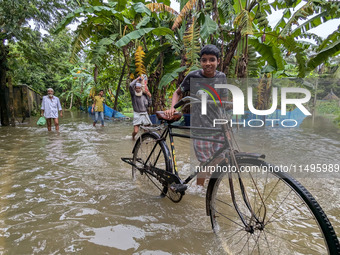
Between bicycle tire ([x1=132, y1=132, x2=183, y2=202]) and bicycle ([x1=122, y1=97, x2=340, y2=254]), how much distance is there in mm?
12

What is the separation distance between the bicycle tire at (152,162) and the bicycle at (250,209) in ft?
0.04

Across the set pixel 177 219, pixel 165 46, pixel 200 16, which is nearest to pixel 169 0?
pixel 165 46

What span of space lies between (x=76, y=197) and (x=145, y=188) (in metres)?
0.89

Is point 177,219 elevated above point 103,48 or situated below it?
below

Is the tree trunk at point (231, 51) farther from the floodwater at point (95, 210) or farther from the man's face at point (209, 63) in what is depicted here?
the man's face at point (209, 63)

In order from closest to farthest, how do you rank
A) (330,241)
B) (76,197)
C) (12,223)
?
(330,241) → (12,223) → (76,197)

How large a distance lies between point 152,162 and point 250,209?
1.49 meters

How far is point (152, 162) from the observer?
3023mm

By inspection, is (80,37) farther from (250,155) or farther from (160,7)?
(250,155)

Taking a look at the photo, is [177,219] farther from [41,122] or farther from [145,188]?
[41,122]

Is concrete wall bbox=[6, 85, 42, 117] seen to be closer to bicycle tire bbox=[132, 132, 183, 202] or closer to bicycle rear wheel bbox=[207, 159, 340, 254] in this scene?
bicycle tire bbox=[132, 132, 183, 202]

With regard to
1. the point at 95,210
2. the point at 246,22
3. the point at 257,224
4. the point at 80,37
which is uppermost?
the point at 80,37

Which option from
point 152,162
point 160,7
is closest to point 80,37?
point 160,7

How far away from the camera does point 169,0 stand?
886 centimetres
